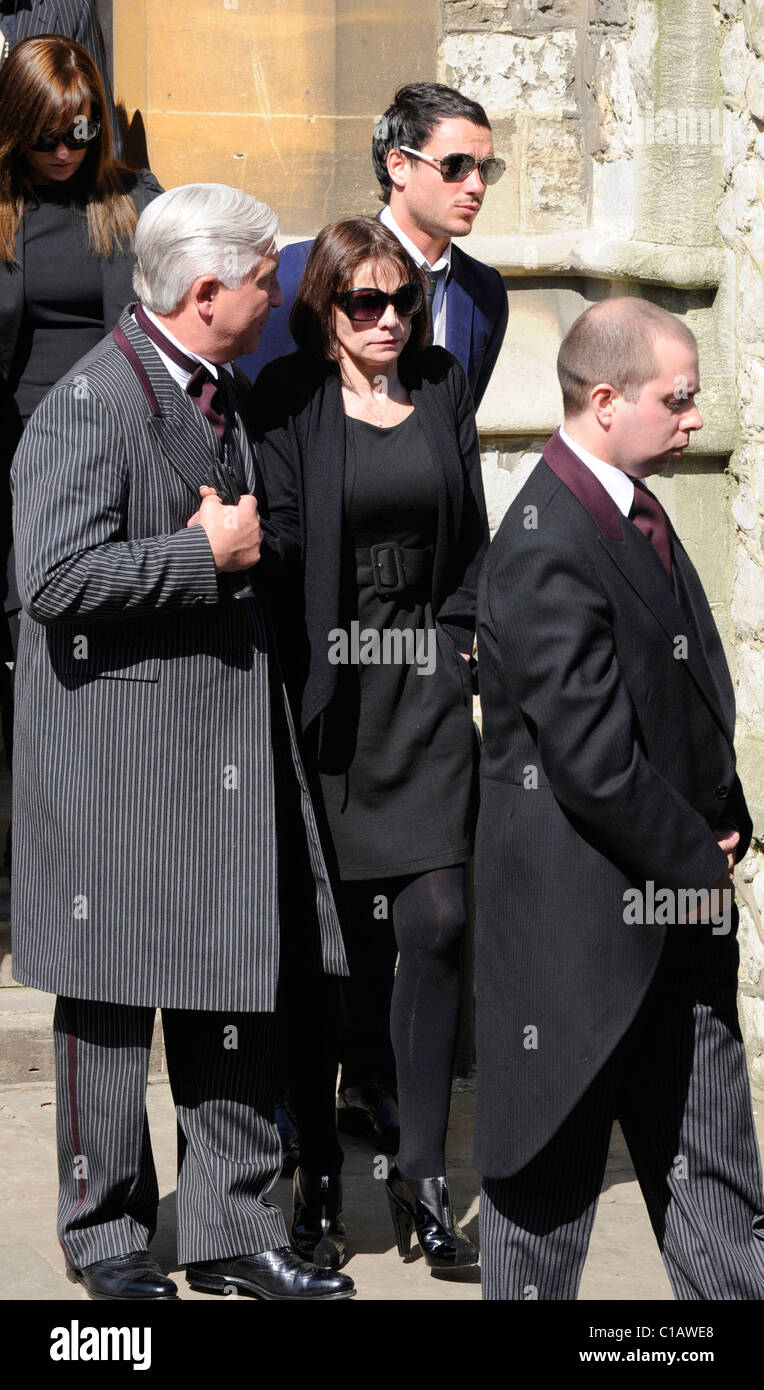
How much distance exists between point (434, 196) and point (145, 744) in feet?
4.74

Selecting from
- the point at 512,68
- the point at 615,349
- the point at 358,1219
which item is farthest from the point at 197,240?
the point at 512,68

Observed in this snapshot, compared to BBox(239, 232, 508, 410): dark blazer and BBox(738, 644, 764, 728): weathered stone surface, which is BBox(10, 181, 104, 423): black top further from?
BBox(738, 644, 764, 728): weathered stone surface

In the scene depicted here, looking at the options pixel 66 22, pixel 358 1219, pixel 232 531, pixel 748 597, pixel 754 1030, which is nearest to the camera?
pixel 232 531

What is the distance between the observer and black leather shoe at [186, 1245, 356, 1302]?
138 inches

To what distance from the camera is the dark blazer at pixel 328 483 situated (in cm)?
369

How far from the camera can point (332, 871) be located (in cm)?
380

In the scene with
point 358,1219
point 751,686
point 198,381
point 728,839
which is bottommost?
point 358,1219

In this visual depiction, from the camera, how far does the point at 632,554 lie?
287 centimetres

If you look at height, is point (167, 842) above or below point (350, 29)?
below

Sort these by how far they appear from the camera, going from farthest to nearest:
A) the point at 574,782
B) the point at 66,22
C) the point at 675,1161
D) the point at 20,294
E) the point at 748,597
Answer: the point at 748,597 → the point at 66,22 → the point at 20,294 → the point at 675,1161 → the point at 574,782

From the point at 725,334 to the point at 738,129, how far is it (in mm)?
536

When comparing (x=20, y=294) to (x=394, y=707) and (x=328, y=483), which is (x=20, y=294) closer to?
(x=328, y=483)
